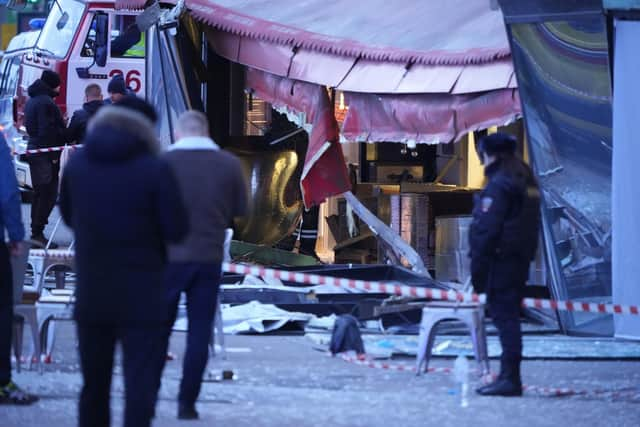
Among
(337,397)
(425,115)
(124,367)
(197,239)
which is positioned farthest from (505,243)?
(425,115)

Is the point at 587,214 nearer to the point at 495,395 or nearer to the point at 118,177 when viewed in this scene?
the point at 495,395

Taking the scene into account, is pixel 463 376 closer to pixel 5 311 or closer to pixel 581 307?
pixel 581 307

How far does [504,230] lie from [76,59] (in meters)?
14.1

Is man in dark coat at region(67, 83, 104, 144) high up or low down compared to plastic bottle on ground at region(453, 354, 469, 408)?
up

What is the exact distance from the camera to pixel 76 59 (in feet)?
76.4

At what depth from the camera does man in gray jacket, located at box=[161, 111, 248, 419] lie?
8.96 m

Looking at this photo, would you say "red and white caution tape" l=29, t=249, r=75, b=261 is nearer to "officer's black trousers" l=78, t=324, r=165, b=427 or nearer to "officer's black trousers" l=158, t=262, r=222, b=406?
"officer's black trousers" l=158, t=262, r=222, b=406

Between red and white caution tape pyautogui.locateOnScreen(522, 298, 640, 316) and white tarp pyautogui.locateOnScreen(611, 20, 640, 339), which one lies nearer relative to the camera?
red and white caution tape pyautogui.locateOnScreen(522, 298, 640, 316)

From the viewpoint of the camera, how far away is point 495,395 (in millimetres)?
10336

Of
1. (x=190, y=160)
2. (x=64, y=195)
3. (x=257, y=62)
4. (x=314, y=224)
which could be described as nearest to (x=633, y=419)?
(x=190, y=160)

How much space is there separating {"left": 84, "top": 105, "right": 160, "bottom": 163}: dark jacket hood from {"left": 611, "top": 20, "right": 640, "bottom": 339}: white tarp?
7302 millimetres

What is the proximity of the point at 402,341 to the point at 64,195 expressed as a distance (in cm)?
626

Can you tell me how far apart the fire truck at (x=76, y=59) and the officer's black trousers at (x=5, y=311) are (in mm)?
13481

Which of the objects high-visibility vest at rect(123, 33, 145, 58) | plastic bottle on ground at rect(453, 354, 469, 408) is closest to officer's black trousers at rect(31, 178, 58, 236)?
high-visibility vest at rect(123, 33, 145, 58)
